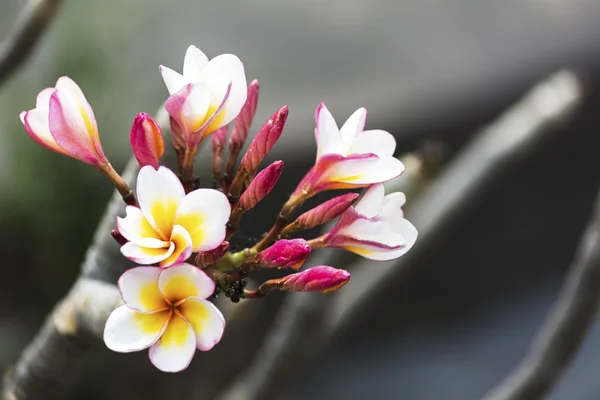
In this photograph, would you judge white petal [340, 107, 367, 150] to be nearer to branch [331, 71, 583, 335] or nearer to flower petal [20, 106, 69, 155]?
flower petal [20, 106, 69, 155]

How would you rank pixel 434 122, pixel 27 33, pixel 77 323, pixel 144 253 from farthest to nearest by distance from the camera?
pixel 434 122 < pixel 27 33 < pixel 77 323 < pixel 144 253

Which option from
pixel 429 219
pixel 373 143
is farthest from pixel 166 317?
pixel 429 219

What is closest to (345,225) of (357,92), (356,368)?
(357,92)

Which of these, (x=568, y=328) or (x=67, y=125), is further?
(x=568, y=328)

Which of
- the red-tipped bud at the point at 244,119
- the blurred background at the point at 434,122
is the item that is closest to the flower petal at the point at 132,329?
the red-tipped bud at the point at 244,119

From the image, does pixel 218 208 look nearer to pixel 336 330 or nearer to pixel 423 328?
pixel 336 330

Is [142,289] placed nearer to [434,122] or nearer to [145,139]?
[145,139]

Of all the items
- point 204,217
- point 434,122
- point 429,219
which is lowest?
point 434,122
